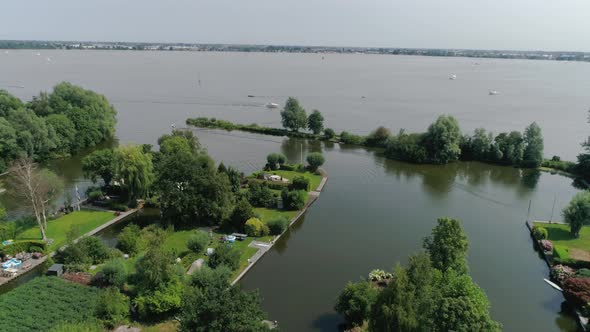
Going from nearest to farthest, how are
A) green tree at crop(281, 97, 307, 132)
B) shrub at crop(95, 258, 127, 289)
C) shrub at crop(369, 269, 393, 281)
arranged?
shrub at crop(95, 258, 127, 289)
shrub at crop(369, 269, 393, 281)
green tree at crop(281, 97, 307, 132)

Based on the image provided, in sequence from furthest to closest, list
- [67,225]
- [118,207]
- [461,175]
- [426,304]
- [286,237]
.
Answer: [461,175] → [118,207] → [286,237] → [67,225] → [426,304]

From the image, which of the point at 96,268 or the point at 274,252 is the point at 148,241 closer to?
the point at 96,268

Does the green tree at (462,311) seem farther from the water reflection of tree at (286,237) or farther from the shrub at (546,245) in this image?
the shrub at (546,245)

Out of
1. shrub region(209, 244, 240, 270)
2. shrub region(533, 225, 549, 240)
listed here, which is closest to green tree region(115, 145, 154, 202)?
shrub region(209, 244, 240, 270)

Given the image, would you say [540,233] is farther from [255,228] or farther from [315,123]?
[315,123]

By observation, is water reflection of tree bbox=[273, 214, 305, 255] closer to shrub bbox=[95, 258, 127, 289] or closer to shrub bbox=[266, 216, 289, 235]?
shrub bbox=[266, 216, 289, 235]

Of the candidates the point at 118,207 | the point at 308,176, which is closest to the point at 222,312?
the point at 118,207

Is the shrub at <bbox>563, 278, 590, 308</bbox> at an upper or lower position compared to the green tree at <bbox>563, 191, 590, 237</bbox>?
lower
